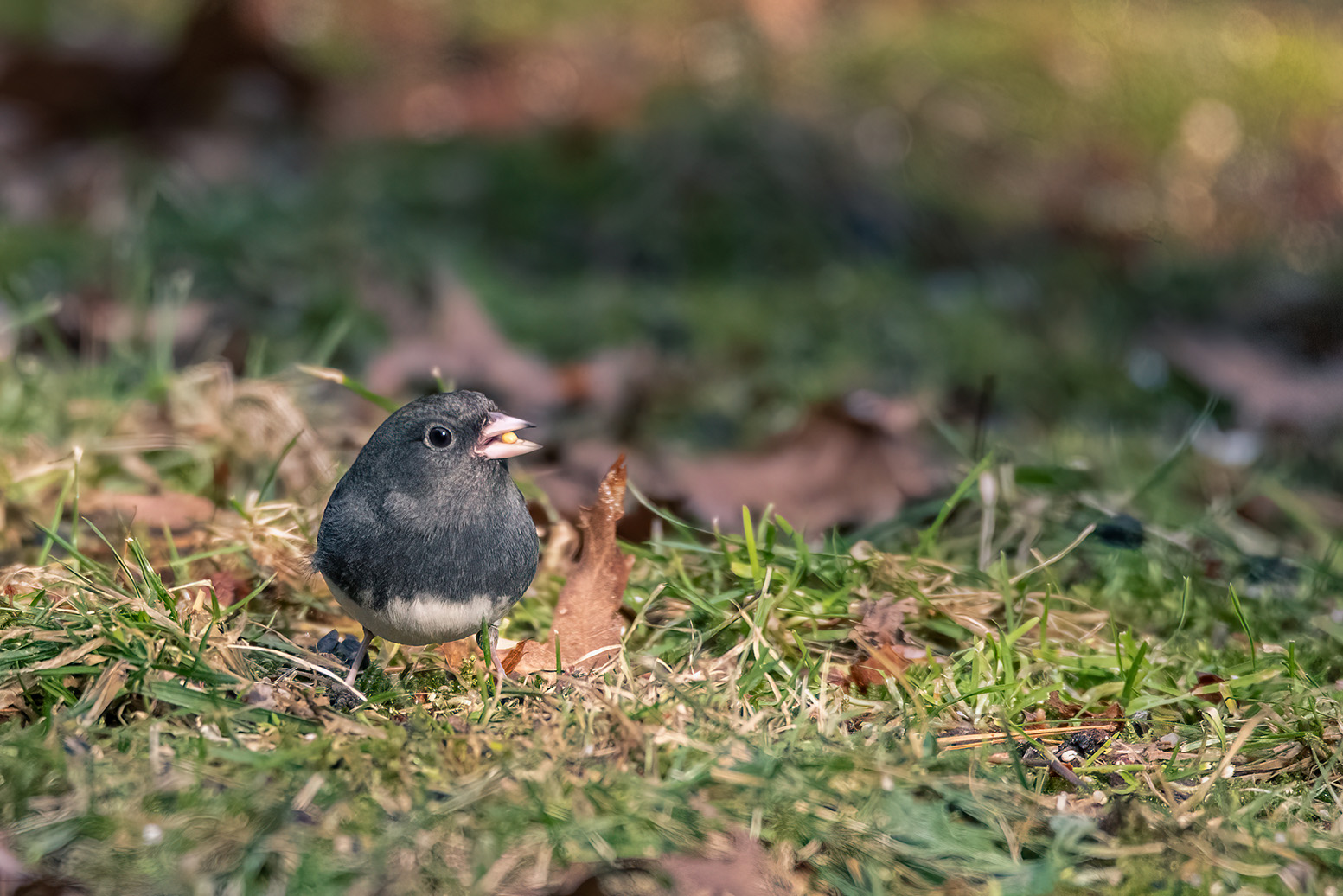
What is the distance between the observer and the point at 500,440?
2.03m

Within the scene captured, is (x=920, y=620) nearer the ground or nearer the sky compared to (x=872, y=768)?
nearer the ground

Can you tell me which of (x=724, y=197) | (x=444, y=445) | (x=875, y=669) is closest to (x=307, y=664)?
(x=444, y=445)

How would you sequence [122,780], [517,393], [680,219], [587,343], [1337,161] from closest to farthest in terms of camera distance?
[122,780] → [517,393] → [587,343] → [680,219] → [1337,161]

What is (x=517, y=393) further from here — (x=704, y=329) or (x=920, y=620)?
(x=920, y=620)

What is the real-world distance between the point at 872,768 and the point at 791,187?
440 centimetres

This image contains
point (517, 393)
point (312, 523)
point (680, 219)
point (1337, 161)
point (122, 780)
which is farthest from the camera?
point (1337, 161)

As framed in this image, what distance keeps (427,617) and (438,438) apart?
12.4 inches

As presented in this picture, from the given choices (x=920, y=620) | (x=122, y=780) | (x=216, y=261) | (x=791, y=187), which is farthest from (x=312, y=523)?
(x=791, y=187)

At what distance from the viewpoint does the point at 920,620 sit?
2.39 meters

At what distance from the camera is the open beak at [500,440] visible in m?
2.01

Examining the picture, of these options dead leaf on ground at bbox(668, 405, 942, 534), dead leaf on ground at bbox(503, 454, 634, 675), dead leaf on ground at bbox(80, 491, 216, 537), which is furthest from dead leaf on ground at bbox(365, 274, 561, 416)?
dead leaf on ground at bbox(503, 454, 634, 675)

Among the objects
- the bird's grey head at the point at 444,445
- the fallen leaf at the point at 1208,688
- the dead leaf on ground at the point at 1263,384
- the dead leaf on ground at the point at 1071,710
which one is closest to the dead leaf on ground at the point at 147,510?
the bird's grey head at the point at 444,445

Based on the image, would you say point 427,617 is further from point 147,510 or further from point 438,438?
point 147,510

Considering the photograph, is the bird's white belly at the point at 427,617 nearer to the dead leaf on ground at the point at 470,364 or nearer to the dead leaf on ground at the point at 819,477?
the dead leaf on ground at the point at 819,477
